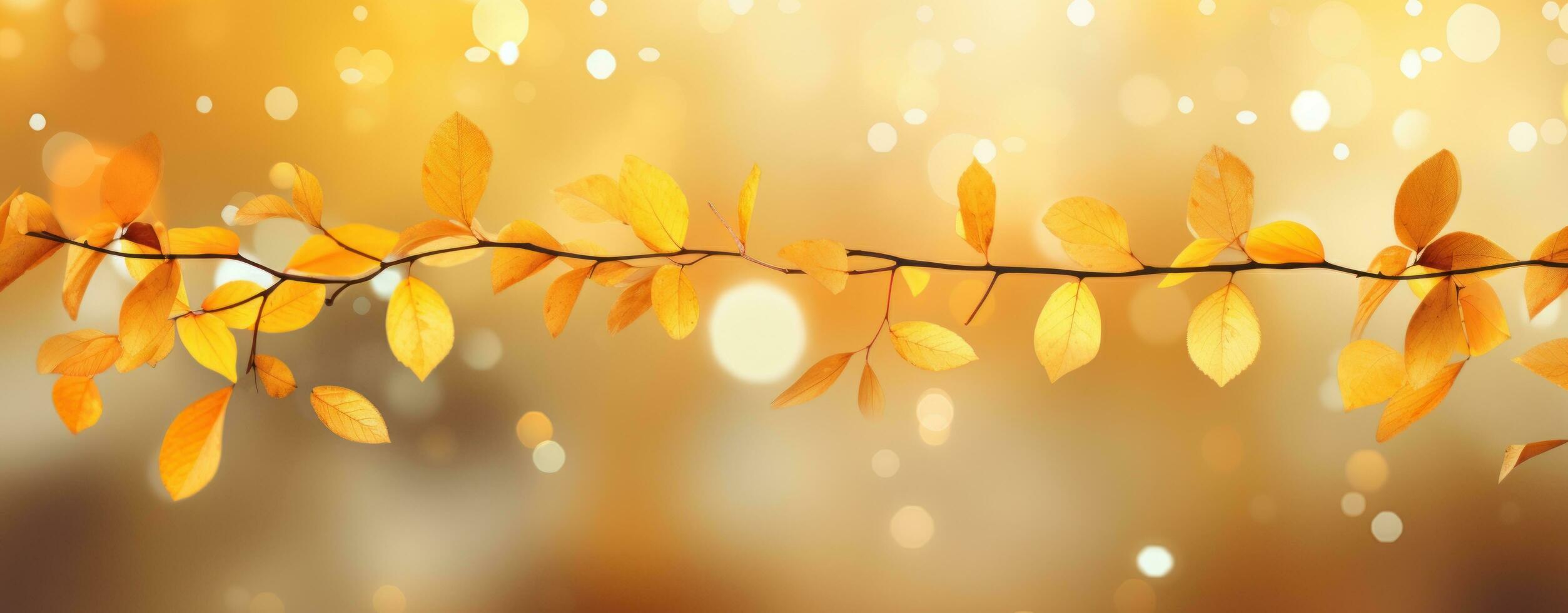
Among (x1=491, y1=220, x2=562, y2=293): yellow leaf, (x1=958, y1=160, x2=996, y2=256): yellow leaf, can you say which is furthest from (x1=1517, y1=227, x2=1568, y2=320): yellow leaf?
(x1=491, y1=220, x2=562, y2=293): yellow leaf

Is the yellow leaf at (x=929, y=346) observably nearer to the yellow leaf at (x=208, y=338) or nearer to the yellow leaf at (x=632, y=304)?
the yellow leaf at (x=632, y=304)

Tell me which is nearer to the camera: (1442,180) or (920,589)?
(1442,180)

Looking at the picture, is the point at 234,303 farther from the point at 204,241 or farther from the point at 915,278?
the point at 915,278

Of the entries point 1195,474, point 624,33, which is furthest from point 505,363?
point 1195,474

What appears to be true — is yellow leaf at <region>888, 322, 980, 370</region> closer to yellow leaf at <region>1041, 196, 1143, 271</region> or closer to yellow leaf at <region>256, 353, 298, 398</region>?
yellow leaf at <region>1041, 196, 1143, 271</region>

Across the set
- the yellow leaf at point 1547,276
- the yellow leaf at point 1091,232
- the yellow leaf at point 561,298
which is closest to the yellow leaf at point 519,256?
the yellow leaf at point 561,298

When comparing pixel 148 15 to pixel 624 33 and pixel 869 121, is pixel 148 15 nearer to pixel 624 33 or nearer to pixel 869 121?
pixel 624 33
